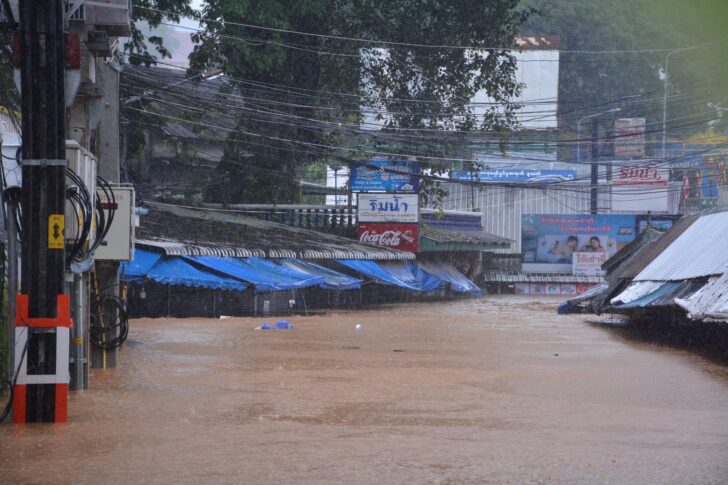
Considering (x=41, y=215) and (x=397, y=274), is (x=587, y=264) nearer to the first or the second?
(x=397, y=274)

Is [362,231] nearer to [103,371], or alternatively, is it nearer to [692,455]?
[103,371]

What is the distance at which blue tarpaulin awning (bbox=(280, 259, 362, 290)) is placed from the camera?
32656 millimetres

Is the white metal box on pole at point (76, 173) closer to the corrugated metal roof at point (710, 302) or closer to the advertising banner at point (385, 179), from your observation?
the corrugated metal roof at point (710, 302)

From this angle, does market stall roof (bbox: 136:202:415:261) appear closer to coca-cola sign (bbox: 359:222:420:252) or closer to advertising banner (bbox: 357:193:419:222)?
coca-cola sign (bbox: 359:222:420:252)

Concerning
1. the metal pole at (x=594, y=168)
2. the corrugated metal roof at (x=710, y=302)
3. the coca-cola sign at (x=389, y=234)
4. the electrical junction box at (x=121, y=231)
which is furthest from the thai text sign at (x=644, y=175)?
the electrical junction box at (x=121, y=231)

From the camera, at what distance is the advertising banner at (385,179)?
130 feet

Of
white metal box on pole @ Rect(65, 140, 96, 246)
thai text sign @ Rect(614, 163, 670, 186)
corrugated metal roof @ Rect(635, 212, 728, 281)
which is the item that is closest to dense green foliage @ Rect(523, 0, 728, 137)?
thai text sign @ Rect(614, 163, 670, 186)

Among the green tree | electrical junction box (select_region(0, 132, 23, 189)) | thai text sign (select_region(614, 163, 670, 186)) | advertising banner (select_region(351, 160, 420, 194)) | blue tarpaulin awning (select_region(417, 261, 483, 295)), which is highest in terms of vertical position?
the green tree

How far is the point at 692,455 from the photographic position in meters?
9.05

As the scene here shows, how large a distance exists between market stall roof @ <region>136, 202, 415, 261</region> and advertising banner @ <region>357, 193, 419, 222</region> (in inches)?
53.2

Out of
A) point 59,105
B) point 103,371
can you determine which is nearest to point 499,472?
point 59,105

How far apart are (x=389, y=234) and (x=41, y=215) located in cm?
3119

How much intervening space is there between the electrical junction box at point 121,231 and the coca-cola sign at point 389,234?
26.3 metres

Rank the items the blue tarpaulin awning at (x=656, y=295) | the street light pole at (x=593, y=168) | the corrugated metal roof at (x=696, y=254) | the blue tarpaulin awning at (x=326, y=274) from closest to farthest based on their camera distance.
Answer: the corrugated metal roof at (x=696, y=254)
the blue tarpaulin awning at (x=656, y=295)
the blue tarpaulin awning at (x=326, y=274)
the street light pole at (x=593, y=168)
